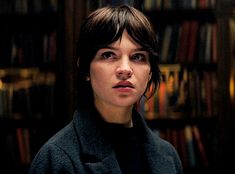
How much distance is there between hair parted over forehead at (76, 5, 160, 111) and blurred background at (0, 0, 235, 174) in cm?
109

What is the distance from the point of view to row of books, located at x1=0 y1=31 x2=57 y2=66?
2.31m

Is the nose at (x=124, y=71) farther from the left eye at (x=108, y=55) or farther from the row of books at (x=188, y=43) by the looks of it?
the row of books at (x=188, y=43)

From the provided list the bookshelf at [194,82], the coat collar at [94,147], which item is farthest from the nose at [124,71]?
the bookshelf at [194,82]

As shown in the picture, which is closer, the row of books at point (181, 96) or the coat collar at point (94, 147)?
the coat collar at point (94, 147)

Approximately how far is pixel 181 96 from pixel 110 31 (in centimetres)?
134

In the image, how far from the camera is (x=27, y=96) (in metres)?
2.29

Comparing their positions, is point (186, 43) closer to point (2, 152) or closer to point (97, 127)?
point (2, 152)

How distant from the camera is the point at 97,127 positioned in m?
1.07

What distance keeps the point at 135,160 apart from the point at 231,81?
4.24 ft

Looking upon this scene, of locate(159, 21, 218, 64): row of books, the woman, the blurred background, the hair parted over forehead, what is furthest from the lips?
locate(159, 21, 218, 64): row of books

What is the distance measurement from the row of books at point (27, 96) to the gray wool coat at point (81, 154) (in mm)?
1205

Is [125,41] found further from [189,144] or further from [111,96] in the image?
[189,144]

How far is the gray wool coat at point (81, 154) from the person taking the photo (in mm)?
968

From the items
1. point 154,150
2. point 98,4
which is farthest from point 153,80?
point 98,4
